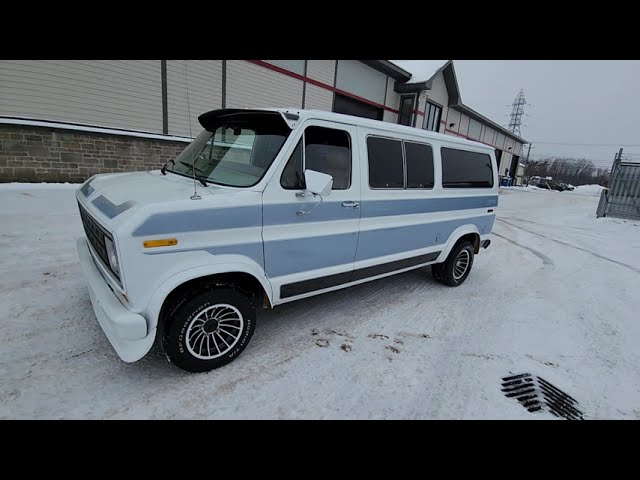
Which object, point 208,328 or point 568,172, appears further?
point 568,172

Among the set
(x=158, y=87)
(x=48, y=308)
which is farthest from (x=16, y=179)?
(x=48, y=308)

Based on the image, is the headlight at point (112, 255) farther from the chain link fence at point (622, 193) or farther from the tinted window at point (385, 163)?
the chain link fence at point (622, 193)

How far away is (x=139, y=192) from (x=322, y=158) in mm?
1627

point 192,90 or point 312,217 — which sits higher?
point 192,90

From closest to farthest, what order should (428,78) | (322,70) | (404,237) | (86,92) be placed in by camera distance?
(404,237)
(86,92)
(322,70)
(428,78)

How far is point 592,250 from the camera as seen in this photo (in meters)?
8.30

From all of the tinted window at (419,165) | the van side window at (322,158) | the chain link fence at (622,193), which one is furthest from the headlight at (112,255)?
the chain link fence at (622,193)


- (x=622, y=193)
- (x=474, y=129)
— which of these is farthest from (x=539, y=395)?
(x=474, y=129)

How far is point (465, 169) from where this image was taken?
485cm

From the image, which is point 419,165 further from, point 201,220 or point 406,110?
point 406,110

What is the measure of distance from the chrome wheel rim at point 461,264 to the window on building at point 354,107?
12.6 metres

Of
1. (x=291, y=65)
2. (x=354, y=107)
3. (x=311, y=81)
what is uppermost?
(x=291, y=65)

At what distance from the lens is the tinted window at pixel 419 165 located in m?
3.97

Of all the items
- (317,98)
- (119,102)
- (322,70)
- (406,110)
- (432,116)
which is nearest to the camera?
(119,102)
